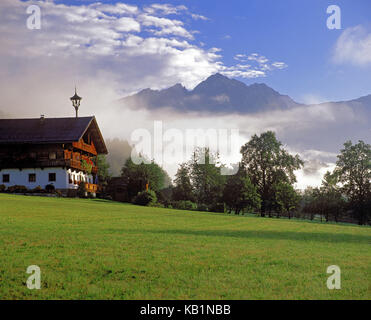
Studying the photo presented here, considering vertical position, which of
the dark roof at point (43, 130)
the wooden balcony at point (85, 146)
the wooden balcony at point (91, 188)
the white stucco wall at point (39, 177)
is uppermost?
the dark roof at point (43, 130)

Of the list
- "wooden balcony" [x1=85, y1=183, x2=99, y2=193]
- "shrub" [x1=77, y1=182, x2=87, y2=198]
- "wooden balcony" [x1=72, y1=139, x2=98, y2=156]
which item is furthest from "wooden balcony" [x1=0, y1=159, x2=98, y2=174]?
"shrub" [x1=77, y1=182, x2=87, y2=198]

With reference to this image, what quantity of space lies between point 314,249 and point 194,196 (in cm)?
6336

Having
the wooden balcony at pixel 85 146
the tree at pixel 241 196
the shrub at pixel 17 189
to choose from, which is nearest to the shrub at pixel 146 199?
the tree at pixel 241 196

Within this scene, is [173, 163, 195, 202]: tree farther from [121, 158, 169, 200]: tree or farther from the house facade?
the house facade

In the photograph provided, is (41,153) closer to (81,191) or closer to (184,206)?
(81,191)

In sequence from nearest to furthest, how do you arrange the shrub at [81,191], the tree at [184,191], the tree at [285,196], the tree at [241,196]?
the shrub at [81,191]
the tree at [241,196]
the tree at [285,196]
the tree at [184,191]

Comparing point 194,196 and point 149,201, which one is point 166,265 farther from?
point 194,196

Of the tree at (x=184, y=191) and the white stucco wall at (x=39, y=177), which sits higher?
the white stucco wall at (x=39, y=177)

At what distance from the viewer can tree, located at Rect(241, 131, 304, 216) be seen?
71144mm

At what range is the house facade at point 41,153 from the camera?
198 feet

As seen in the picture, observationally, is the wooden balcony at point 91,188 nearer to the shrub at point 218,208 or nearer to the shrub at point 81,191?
the shrub at point 81,191

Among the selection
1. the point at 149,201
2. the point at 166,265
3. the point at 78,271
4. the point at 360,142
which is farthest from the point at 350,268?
the point at 360,142

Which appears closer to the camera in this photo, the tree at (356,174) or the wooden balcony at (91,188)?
the wooden balcony at (91,188)

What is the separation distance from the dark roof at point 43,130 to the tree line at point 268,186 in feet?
45.3
